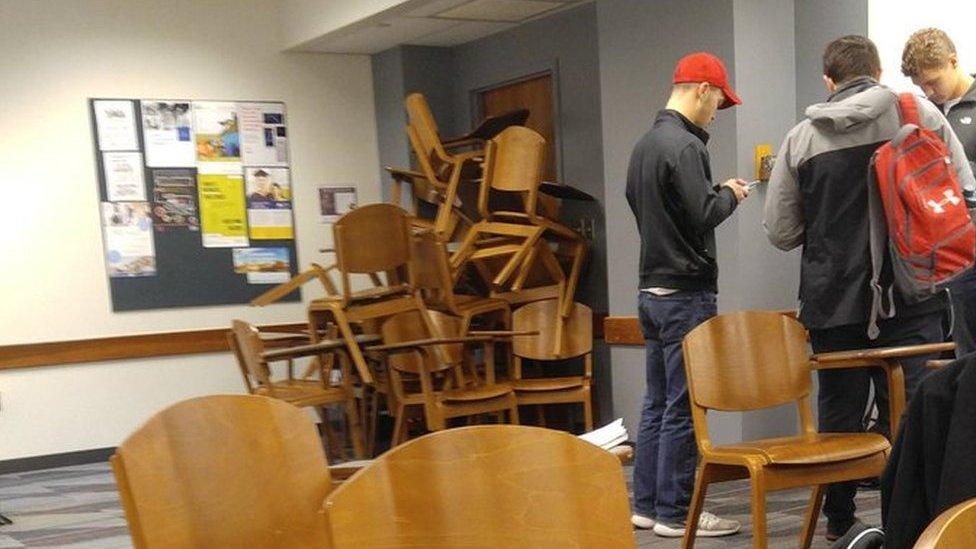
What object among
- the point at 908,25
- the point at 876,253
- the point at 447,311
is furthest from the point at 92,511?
the point at 908,25

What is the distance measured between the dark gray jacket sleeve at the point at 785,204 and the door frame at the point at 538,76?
2.51 metres

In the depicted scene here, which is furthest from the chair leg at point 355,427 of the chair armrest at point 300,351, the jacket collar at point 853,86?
the jacket collar at point 853,86

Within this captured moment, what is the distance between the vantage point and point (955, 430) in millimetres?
1249

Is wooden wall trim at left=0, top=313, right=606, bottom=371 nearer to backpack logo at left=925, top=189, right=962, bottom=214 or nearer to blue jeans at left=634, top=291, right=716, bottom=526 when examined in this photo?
blue jeans at left=634, top=291, right=716, bottom=526

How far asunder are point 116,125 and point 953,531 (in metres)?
5.57

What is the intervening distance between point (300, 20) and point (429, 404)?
2.79 metres

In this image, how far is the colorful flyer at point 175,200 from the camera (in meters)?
5.75

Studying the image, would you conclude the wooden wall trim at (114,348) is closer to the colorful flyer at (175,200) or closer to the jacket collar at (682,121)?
the colorful flyer at (175,200)

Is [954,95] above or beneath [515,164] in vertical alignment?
above

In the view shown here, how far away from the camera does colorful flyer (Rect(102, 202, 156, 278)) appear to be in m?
5.63

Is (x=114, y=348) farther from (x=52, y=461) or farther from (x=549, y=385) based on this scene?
(x=549, y=385)

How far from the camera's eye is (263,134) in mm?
6082

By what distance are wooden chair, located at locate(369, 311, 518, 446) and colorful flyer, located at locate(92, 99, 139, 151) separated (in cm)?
216

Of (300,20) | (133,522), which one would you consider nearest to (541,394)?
(300,20)
